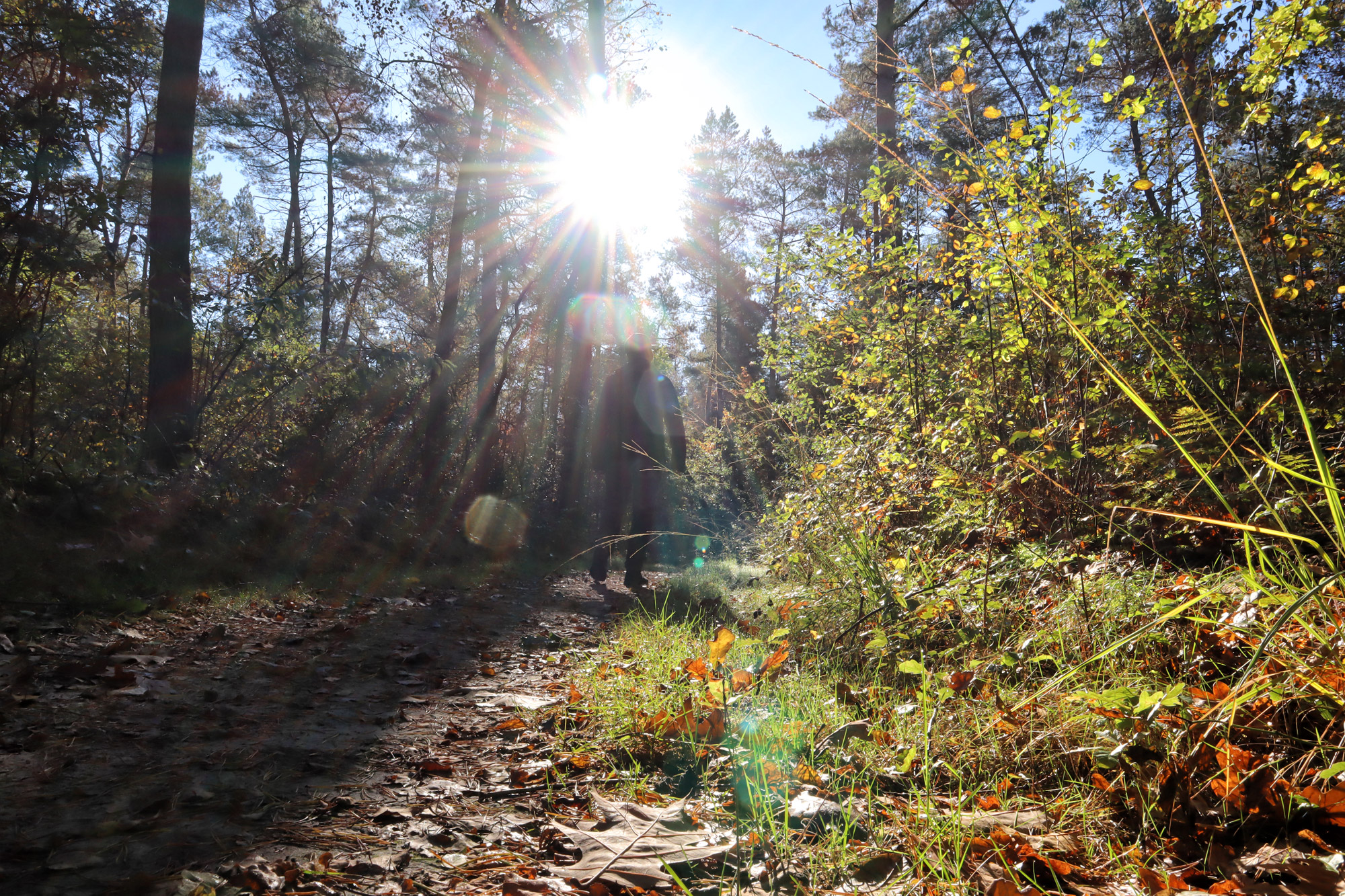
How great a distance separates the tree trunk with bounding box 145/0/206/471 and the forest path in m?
2.90

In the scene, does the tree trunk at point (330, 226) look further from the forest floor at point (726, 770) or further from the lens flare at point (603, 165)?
the forest floor at point (726, 770)

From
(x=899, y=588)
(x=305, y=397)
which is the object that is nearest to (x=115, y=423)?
(x=305, y=397)

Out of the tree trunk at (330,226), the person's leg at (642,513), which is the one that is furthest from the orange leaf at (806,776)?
the tree trunk at (330,226)

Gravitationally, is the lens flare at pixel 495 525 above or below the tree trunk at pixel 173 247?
below

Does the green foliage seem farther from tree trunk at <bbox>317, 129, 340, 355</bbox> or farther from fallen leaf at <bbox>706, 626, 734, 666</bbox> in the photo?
tree trunk at <bbox>317, 129, 340, 355</bbox>

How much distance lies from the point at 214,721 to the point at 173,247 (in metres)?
5.92

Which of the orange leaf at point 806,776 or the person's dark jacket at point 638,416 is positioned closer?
the orange leaf at point 806,776

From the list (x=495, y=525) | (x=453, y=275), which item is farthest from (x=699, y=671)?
(x=453, y=275)

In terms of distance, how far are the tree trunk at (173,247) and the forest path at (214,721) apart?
2.90 m

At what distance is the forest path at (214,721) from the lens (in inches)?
61.4

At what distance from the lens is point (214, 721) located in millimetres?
2512

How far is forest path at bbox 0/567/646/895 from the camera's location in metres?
1.56

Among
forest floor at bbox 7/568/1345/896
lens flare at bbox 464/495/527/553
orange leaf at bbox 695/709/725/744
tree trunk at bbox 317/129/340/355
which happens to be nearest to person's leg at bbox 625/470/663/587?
forest floor at bbox 7/568/1345/896

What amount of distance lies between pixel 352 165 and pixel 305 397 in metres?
13.3
